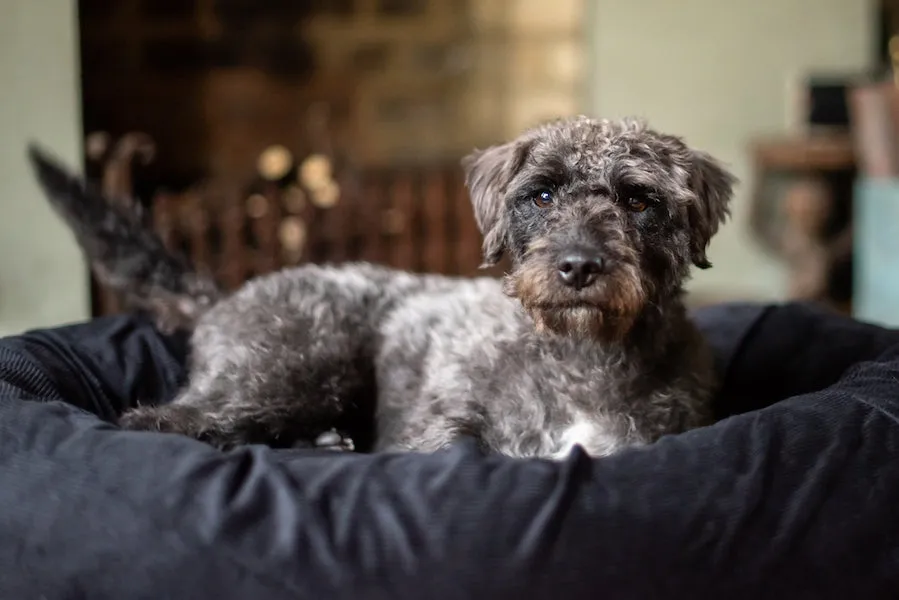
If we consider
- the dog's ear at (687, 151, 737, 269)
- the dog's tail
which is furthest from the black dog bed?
the dog's tail

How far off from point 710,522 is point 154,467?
102cm

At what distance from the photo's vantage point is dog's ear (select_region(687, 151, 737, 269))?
2.17 meters

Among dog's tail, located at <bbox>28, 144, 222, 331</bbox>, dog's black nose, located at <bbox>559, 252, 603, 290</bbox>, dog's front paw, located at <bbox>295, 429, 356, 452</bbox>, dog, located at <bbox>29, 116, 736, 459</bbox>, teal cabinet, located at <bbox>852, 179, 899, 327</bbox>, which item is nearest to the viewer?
dog's black nose, located at <bbox>559, 252, 603, 290</bbox>

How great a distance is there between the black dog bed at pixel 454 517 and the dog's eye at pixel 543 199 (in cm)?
60

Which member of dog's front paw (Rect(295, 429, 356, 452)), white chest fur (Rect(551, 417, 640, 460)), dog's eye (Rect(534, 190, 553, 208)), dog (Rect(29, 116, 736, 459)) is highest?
dog's eye (Rect(534, 190, 553, 208))

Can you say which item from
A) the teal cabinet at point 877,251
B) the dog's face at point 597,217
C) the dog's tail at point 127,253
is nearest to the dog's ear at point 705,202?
the dog's face at point 597,217

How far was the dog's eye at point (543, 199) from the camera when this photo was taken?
218cm

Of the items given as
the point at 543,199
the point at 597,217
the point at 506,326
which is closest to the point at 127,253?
the point at 506,326

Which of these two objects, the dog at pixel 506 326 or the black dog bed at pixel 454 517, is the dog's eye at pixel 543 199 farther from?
the black dog bed at pixel 454 517

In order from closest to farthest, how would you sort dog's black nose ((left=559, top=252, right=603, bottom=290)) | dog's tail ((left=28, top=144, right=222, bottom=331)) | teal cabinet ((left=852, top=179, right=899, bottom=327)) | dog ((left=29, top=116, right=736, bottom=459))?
1. dog's black nose ((left=559, top=252, right=603, bottom=290))
2. dog ((left=29, top=116, right=736, bottom=459))
3. dog's tail ((left=28, top=144, right=222, bottom=331))
4. teal cabinet ((left=852, top=179, right=899, bottom=327))

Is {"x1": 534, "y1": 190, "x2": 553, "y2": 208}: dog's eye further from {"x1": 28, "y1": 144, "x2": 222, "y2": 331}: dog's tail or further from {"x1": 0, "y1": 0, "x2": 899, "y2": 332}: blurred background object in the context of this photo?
{"x1": 0, "y1": 0, "x2": 899, "y2": 332}: blurred background object

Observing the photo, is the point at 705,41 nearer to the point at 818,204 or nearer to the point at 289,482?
the point at 818,204

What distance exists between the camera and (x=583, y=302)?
1994 mm

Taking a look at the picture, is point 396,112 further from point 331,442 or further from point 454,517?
point 454,517
